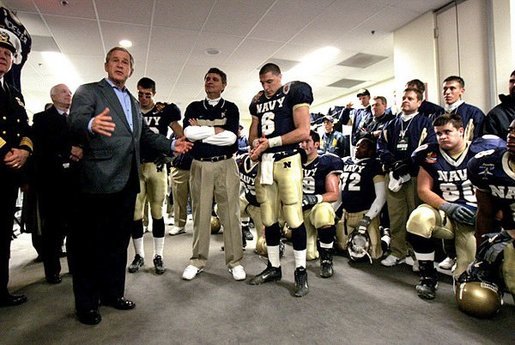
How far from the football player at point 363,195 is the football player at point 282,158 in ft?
3.18

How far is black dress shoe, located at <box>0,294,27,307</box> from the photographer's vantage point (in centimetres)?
220

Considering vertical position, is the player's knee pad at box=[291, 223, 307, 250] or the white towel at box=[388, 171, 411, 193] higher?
the white towel at box=[388, 171, 411, 193]

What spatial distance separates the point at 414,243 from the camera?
2412 mm

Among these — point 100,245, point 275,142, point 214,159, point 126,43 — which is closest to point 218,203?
point 214,159

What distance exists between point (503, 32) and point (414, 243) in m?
2.80

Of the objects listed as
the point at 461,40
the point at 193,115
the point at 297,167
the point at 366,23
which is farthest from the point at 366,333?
the point at 366,23

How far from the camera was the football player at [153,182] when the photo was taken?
289 centimetres

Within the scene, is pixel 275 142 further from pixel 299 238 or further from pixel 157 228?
pixel 157 228

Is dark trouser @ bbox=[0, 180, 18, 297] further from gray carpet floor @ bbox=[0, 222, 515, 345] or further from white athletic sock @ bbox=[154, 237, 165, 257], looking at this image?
white athletic sock @ bbox=[154, 237, 165, 257]

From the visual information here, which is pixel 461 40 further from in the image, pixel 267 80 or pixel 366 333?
pixel 366 333

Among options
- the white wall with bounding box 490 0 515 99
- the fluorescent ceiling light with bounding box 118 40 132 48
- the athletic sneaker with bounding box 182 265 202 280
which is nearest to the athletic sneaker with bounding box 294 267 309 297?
the athletic sneaker with bounding box 182 265 202 280

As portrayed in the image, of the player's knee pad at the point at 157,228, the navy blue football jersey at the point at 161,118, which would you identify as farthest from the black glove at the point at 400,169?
the player's knee pad at the point at 157,228

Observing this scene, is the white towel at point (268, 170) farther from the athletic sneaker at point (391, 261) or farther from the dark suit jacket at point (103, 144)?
the athletic sneaker at point (391, 261)

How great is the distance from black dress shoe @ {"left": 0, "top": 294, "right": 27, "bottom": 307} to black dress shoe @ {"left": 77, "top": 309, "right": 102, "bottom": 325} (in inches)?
24.9
